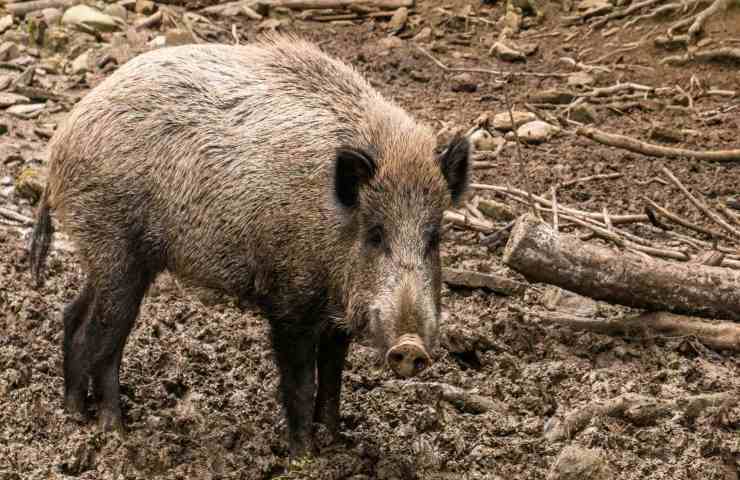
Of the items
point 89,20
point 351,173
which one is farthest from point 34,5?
point 351,173

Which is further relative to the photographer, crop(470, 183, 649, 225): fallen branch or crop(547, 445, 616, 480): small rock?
crop(470, 183, 649, 225): fallen branch

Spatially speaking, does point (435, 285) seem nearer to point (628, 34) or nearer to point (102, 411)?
point (102, 411)

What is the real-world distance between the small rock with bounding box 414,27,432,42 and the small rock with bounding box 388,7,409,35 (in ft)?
0.73

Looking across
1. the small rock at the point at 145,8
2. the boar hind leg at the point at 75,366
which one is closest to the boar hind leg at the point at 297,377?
the boar hind leg at the point at 75,366

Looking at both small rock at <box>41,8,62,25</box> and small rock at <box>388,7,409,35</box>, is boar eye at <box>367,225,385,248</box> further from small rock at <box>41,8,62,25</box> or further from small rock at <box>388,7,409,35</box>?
small rock at <box>41,8,62,25</box>

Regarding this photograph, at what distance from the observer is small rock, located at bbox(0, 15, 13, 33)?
9.66 metres

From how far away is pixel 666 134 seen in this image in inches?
318

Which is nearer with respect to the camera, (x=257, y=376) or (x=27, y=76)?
(x=257, y=376)

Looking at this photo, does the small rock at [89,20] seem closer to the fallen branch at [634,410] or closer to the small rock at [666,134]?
the small rock at [666,134]

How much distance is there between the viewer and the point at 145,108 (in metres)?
4.80

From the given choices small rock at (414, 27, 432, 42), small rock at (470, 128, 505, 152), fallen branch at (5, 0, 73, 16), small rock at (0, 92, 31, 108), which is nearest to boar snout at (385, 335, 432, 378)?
small rock at (470, 128, 505, 152)

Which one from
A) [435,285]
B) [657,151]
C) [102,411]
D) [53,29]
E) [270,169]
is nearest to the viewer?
[435,285]

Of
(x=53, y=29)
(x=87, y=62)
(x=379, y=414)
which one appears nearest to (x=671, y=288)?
(x=379, y=414)

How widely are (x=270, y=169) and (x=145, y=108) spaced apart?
0.67m
